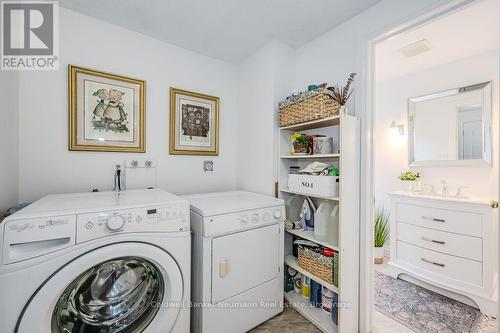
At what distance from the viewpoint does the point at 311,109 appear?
1.54 m

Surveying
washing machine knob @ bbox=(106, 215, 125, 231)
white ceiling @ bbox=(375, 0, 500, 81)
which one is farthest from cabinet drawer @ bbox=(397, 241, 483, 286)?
washing machine knob @ bbox=(106, 215, 125, 231)

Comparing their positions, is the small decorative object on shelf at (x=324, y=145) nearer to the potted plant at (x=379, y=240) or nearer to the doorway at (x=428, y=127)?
the doorway at (x=428, y=127)

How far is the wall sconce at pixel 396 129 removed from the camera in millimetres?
2590

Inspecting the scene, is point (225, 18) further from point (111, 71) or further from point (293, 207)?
point (293, 207)

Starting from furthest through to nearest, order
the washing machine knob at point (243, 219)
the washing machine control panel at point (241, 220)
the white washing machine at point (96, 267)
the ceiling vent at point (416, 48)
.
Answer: the ceiling vent at point (416, 48), the washing machine knob at point (243, 219), the washing machine control panel at point (241, 220), the white washing machine at point (96, 267)

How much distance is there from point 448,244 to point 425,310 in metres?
0.61

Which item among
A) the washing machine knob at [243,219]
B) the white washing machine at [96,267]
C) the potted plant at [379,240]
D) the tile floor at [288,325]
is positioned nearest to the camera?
the white washing machine at [96,267]

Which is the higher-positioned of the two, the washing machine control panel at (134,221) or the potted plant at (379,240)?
the washing machine control panel at (134,221)

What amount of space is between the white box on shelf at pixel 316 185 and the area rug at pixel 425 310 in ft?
3.85

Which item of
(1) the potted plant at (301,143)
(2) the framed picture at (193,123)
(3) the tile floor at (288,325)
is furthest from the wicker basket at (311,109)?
(3) the tile floor at (288,325)

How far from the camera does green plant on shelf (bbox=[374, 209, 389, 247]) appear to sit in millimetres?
2506

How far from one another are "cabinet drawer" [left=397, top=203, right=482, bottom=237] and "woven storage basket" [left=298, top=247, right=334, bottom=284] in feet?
4.15

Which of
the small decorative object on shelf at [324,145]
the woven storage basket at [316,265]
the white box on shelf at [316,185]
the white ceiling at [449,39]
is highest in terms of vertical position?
the white ceiling at [449,39]

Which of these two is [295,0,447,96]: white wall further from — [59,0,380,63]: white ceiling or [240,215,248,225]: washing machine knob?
[240,215,248,225]: washing machine knob
